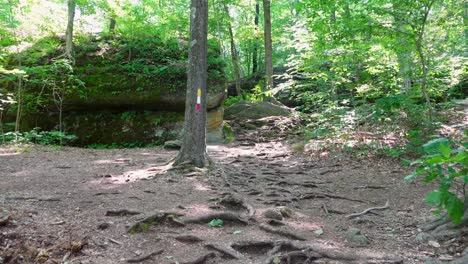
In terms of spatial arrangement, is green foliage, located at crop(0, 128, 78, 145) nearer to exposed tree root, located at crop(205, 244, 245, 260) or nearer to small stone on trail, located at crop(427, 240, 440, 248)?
exposed tree root, located at crop(205, 244, 245, 260)

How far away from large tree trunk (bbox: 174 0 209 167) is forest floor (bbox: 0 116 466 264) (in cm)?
49

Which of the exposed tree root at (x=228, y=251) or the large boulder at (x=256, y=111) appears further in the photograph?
the large boulder at (x=256, y=111)

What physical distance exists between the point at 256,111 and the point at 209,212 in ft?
36.2

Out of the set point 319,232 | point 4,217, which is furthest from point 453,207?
point 4,217

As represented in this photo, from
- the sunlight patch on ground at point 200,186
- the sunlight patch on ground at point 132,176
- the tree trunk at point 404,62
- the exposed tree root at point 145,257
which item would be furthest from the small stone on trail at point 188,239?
the tree trunk at point 404,62

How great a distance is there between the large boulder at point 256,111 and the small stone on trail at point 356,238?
1112cm

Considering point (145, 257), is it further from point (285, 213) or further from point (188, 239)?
point (285, 213)

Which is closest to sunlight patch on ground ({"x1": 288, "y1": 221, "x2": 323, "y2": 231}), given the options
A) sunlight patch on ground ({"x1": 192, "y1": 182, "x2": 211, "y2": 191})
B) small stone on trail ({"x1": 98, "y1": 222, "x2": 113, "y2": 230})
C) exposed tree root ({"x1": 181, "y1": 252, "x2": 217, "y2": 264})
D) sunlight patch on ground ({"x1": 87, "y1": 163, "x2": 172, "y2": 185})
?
exposed tree root ({"x1": 181, "y1": 252, "x2": 217, "y2": 264})

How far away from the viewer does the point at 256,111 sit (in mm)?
15641

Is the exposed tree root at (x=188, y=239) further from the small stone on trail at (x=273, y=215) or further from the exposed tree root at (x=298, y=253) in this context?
the small stone on trail at (x=273, y=215)

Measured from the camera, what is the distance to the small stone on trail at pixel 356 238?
4211mm

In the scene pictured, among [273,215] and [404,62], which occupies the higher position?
[404,62]

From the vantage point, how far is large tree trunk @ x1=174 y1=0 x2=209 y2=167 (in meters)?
7.34

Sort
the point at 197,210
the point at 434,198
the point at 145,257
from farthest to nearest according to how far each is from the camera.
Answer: the point at 197,210 < the point at 145,257 < the point at 434,198
